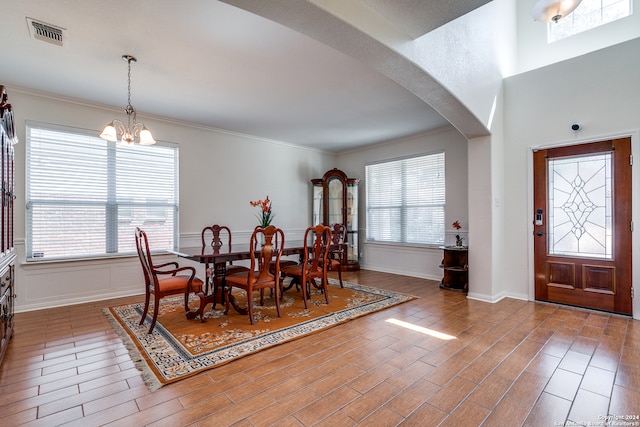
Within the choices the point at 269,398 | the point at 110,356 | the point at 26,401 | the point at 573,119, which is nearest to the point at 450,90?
the point at 573,119

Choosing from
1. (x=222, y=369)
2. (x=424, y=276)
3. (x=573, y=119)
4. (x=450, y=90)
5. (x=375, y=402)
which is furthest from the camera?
(x=424, y=276)

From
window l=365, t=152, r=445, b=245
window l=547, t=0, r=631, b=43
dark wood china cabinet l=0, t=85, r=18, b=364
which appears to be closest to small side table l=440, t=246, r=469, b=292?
window l=365, t=152, r=445, b=245

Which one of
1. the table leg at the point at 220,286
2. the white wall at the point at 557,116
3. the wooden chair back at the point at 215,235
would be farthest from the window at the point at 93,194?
the white wall at the point at 557,116

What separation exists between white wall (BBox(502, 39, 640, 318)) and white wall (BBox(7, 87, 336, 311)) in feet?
12.7

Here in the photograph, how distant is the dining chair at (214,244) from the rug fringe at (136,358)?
94 centimetres

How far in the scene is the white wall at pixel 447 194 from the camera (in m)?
5.05

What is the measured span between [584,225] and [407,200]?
2.71m

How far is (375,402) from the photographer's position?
1.80 meters

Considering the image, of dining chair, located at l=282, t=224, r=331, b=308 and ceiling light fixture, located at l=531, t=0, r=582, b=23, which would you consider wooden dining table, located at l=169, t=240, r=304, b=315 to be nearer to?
dining chair, located at l=282, t=224, r=331, b=308

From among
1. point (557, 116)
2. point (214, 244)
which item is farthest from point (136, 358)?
point (557, 116)

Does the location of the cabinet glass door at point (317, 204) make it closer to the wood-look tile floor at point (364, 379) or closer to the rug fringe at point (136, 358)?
the wood-look tile floor at point (364, 379)

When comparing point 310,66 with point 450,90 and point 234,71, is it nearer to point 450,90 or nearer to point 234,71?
point 234,71

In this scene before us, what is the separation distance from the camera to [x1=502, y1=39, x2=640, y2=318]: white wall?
323 cm

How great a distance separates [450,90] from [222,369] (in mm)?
3139
